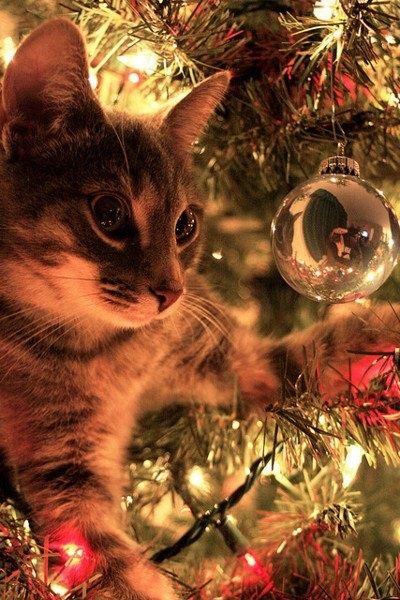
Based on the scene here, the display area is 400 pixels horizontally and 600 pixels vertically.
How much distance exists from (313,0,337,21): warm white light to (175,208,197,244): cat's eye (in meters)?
0.30

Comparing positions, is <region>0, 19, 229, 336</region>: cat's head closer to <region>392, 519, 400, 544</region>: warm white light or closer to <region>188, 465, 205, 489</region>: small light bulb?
<region>188, 465, 205, 489</region>: small light bulb

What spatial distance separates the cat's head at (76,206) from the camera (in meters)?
0.78

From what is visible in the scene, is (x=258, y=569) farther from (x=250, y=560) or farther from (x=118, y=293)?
(x=118, y=293)

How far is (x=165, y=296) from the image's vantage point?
795 mm

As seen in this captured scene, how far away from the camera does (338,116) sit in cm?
86

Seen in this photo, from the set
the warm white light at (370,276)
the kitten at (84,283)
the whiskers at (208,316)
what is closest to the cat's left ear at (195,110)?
the kitten at (84,283)

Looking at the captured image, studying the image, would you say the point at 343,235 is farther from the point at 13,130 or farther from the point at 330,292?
the point at 13,130

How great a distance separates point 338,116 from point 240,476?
1.84ft

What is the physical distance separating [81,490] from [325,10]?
65cm

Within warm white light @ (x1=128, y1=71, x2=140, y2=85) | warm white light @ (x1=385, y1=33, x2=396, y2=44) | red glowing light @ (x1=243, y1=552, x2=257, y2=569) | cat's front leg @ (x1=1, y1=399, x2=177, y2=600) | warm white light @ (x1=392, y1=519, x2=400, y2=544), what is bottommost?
warm white light @ (x1=392, y1=519, x2=400, y2=544)

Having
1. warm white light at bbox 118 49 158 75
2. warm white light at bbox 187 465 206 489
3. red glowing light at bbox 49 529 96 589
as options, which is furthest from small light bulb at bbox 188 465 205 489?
warm white light at bbox 118 49 158 75

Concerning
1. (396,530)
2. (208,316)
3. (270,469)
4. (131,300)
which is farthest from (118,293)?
(396,530)

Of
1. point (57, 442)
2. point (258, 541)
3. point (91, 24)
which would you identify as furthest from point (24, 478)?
point (91, 24)

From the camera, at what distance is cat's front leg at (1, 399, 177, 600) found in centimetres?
75
